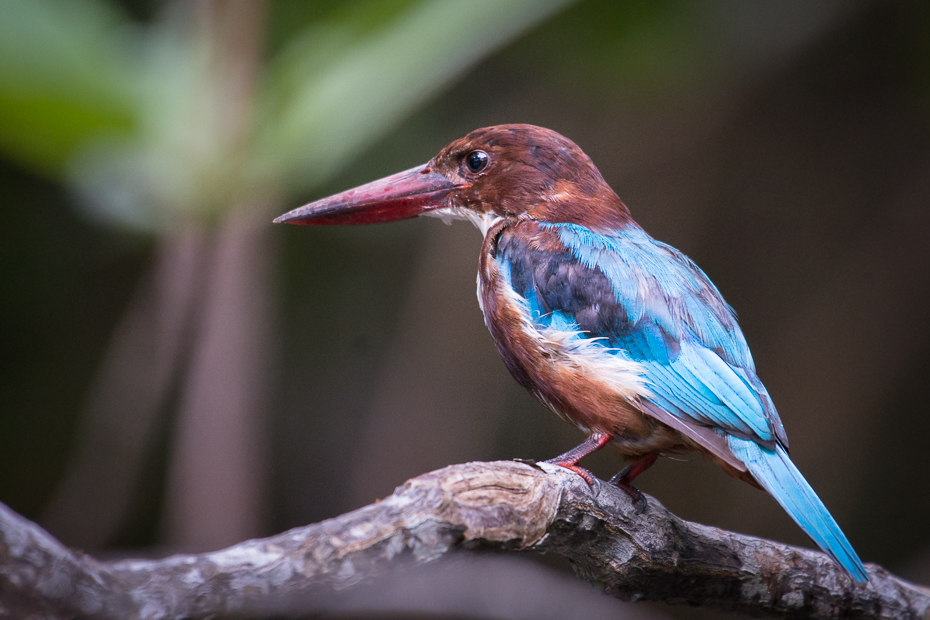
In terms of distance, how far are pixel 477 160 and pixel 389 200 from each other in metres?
0.26

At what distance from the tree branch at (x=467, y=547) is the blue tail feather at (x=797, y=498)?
0.22 metres

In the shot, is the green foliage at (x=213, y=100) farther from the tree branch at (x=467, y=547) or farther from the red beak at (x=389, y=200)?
the tree branch at (x=467, y=547)

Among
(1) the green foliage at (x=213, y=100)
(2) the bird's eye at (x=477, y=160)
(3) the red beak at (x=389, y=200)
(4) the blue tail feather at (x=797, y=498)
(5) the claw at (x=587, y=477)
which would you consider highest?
(1) the green foliage at (x=213, y=100)

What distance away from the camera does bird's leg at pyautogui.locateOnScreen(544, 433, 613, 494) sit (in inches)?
60.1

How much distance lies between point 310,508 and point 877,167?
3.22 meters

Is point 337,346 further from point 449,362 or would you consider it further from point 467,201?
point 467,201

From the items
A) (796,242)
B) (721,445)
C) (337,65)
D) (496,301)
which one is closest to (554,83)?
(796,242)

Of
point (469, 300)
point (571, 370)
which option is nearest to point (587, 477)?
point (571, 370)

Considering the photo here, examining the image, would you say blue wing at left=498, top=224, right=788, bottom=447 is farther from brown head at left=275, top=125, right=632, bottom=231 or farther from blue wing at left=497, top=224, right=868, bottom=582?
brown head at left=275, top=125, right=632, bottom=231

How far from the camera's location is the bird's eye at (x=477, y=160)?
2.05m

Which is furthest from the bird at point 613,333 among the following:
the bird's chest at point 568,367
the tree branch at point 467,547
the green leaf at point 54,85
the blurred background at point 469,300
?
the blurred background at point 469,300

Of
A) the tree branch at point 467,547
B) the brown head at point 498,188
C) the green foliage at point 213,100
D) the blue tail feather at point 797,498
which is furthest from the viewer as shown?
the green foliage at point 213,100

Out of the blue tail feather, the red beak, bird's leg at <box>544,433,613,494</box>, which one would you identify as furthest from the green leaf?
the blue tail feather

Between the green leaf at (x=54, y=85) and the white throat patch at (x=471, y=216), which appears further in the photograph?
the green leaf at (x=54, y=85)
